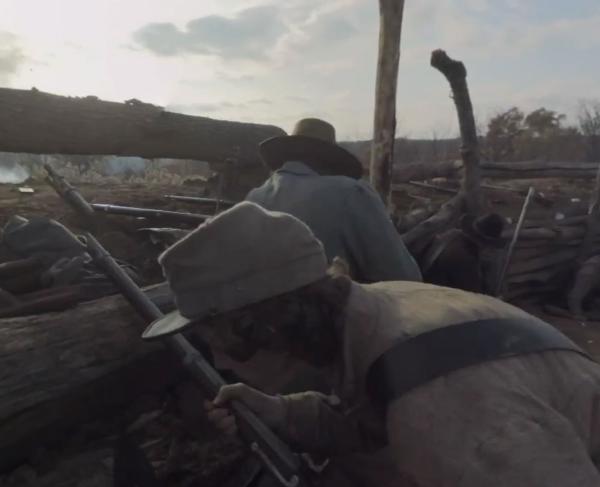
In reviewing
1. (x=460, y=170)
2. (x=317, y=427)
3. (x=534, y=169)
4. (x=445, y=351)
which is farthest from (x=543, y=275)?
(x=445, y=351)

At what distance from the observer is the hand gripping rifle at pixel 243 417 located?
2.27 metres

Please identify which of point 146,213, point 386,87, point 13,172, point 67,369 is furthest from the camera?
point 13,172

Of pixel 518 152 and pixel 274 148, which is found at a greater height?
pixel 274 148

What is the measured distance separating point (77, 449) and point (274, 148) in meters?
2.19

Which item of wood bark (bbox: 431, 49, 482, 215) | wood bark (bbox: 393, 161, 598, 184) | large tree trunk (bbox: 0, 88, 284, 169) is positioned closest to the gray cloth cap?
large tree trunk (bbox: 0, 88, 284, 169)

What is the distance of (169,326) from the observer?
7.25ft

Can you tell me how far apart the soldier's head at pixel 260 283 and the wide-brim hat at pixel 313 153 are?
7.81ft

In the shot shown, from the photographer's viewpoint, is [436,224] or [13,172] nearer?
[436,224]

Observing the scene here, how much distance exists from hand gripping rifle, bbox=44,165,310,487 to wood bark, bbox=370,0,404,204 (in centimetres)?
530

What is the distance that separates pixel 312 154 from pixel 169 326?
2465 millimetres

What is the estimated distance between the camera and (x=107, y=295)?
4.12 metres

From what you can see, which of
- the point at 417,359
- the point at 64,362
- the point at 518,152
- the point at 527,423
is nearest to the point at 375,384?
the point at 417,359

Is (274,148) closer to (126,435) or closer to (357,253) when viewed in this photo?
(357,253)

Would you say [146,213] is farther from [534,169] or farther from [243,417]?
[534,169]
